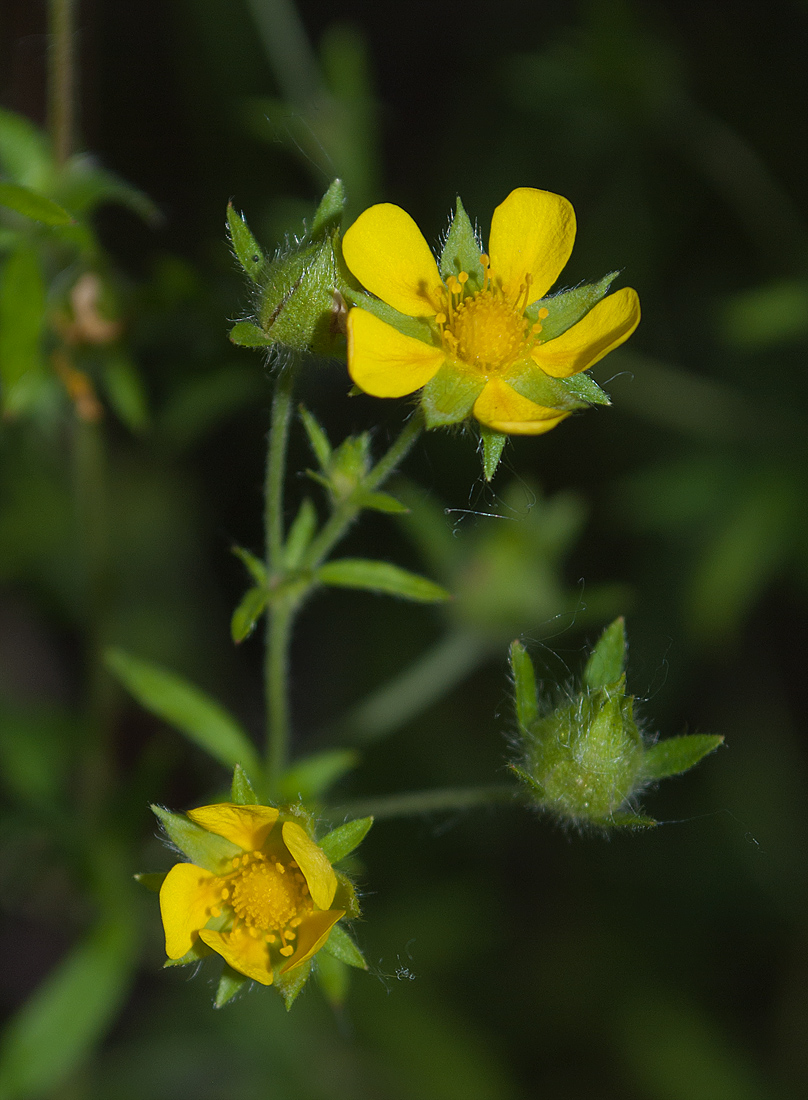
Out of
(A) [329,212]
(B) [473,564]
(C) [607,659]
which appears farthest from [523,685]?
(B) [473,564]

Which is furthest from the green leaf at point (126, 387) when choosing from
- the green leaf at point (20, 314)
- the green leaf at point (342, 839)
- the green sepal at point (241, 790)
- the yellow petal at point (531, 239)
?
the green leaf at point (342, 839)

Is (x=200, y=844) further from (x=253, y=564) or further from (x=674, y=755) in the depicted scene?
(x=674, y=755)

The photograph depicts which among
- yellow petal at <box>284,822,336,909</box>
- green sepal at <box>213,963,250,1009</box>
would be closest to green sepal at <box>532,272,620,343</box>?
yellow petal at <box>284,822,336,909</box>

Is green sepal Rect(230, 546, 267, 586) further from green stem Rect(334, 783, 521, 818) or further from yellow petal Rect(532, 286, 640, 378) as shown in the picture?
yellow petal Rect(532, 286, 640, 378)

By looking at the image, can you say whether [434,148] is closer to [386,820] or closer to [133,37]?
[133,37]

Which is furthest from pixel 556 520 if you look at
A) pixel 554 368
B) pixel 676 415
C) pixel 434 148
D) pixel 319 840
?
pixel 434 148

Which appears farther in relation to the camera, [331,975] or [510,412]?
[331,975]

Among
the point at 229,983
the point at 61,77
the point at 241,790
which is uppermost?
the point at 61,77
